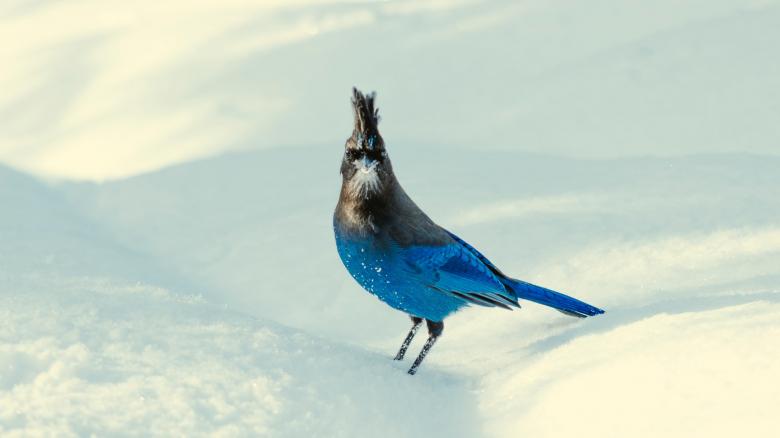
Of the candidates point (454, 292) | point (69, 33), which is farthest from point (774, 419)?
point (69, 33)

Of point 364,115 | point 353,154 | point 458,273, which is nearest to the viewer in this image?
point 364,115

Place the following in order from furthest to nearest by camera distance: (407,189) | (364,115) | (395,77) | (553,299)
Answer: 1. (395,77)
2. (407,189)
3. (553,299)
4. (364,115)

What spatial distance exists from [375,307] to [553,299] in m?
1.04

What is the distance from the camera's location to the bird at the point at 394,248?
3369 mm

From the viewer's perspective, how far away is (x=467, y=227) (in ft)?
16.4

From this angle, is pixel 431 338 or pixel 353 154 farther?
pixel 431 338

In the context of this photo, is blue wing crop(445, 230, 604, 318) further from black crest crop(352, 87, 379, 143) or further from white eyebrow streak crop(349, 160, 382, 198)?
black crest crop(352, 87, 379, 143)

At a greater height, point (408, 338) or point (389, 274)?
point (389, 274)

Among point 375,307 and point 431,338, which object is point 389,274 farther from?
point 375,307

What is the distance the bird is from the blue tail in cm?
8

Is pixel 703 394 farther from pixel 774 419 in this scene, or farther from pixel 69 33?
pixel 69 33

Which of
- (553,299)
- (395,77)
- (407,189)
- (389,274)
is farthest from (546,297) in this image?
(395,77)

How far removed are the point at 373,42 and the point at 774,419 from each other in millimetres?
5064

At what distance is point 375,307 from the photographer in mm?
4508
